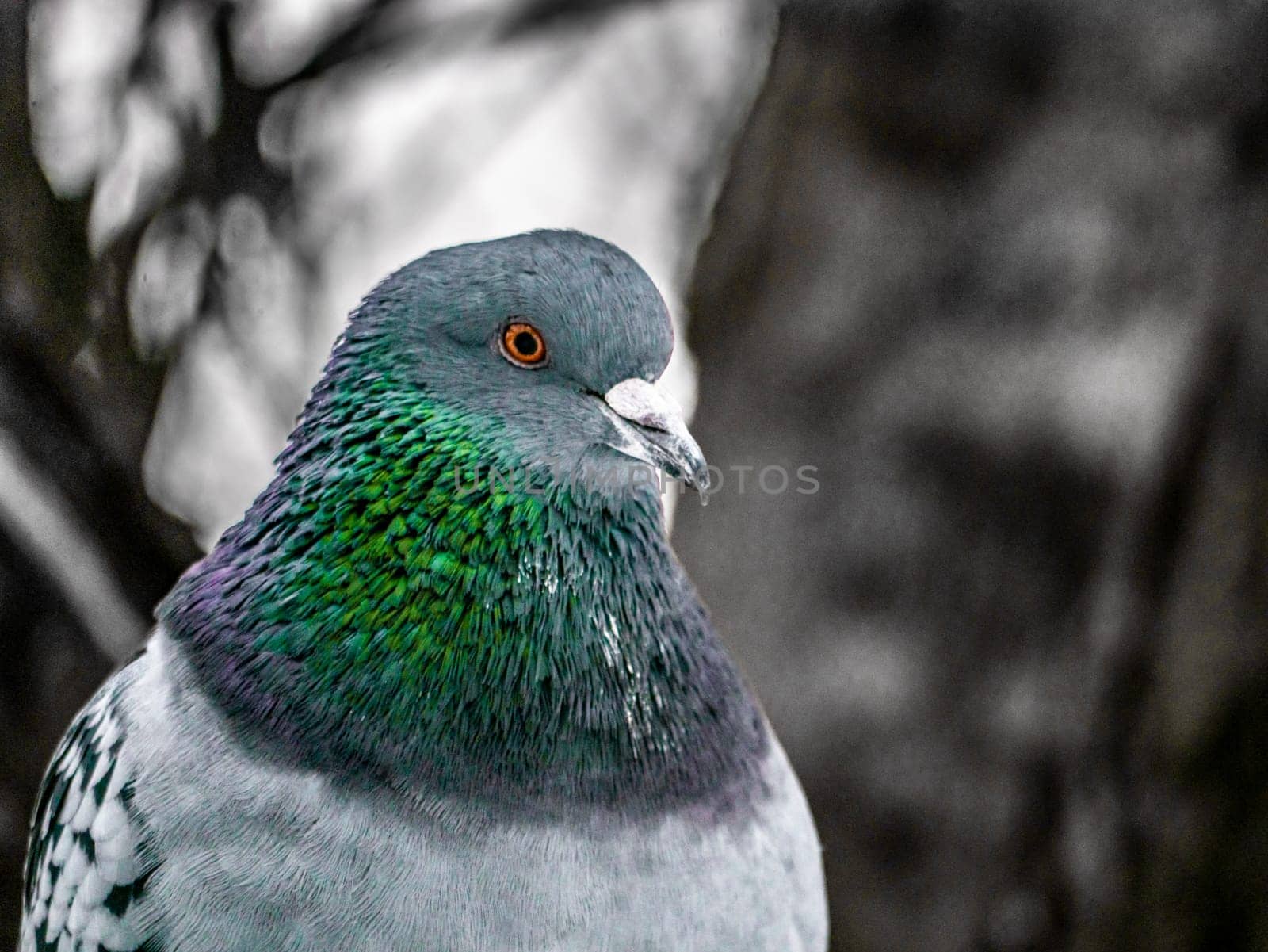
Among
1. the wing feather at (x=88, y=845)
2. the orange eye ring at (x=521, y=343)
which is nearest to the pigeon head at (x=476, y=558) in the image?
the orange eye ring at (x=521, y=343)

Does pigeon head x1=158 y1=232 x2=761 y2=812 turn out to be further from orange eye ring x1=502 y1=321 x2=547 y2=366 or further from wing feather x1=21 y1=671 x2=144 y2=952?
wing feather x1=21 y1=671 x2=144 y2=952

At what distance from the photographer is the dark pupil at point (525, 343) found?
2.10 meters

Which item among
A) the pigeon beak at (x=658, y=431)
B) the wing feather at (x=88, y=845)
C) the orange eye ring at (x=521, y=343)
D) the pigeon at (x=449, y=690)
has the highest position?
the orange eye ring at (x=521, y=343)

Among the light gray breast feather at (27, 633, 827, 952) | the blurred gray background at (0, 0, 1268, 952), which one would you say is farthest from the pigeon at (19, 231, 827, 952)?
the blurred gray background at (0, 0, 1268, 952)

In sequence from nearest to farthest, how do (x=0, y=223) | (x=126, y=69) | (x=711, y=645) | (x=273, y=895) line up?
(x=273, y=895) → (x=711, y=645) → (x=0, y=223) → (x=126, y=69)

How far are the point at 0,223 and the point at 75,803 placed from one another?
1313mm

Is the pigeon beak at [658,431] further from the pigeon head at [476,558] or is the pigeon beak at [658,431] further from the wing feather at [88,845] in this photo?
the wing feather at [88,845]

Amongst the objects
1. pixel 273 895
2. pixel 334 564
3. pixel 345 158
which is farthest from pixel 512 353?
pixel 345 158

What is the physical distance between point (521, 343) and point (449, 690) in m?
0.59

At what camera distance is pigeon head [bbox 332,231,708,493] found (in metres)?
2.05

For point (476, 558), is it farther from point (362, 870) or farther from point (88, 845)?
point (88, 845)

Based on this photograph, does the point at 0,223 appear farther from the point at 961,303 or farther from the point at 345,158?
the point at 961,303

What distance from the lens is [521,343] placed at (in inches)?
82.7

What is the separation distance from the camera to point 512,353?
2.10m
